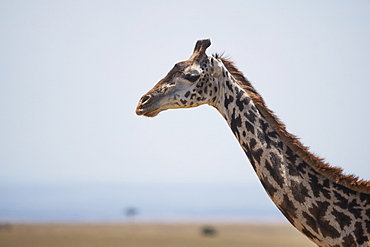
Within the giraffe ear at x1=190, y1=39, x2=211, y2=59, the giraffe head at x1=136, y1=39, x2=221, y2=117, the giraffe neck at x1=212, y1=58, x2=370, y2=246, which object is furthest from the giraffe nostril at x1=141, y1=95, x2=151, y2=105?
the giraffe neck at x1=212, y1=58, x2=370, y2=246

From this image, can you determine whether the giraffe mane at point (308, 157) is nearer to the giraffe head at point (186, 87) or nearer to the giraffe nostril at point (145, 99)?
the giraffe head at point (186, 87)

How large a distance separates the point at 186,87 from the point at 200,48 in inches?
23.4

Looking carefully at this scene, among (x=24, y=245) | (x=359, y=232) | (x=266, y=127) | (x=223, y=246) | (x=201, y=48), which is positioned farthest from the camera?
(x=223, y=246)

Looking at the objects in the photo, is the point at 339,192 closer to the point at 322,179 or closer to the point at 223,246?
the point at 322,179

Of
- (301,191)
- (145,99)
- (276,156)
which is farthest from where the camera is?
(145,99)

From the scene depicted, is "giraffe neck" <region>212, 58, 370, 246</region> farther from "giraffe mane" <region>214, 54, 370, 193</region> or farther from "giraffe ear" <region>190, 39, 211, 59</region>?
"giraffe ear" <region>190, 39, 211, 59</region>

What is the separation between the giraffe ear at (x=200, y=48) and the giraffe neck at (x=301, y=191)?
0.84 m

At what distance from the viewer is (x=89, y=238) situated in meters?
60.3

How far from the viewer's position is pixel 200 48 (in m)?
9.09

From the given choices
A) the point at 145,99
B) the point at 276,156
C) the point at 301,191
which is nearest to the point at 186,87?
the point at 145,99

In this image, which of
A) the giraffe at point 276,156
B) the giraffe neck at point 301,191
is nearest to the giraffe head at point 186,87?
the giraffe at point 276,156

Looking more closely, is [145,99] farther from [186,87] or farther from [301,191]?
[301,191]

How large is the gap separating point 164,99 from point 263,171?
1433 mm

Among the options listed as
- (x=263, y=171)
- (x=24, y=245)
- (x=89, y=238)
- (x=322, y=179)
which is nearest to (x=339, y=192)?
(x=322, y=179)
